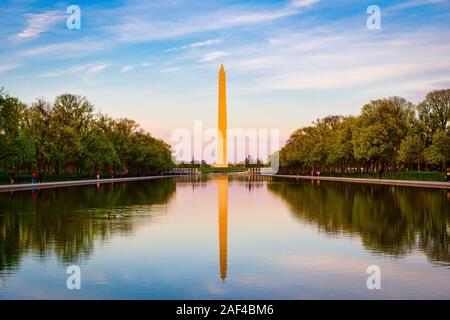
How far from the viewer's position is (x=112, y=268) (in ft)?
46.0

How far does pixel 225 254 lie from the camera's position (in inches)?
642

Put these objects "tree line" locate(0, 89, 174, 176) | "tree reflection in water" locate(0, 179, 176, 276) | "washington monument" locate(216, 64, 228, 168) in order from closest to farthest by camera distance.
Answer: "tree reflection in water" locate(0, 179, 176, 276), "tree line" locate(0, 89, 174, 176), "washington monument" locate(216, 64, 228, 168)

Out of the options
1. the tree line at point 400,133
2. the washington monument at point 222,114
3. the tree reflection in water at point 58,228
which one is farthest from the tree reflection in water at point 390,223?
the washington monument at point 222,114

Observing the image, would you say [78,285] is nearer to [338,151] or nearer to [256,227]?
[256,227]

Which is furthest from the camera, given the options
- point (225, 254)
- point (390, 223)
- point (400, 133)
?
point (400, 133)

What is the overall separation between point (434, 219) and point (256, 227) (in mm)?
7723

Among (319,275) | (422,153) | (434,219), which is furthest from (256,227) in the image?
(422,153)

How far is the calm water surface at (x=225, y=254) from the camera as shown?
38.8 feet

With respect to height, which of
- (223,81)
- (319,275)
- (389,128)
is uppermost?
(223,81)

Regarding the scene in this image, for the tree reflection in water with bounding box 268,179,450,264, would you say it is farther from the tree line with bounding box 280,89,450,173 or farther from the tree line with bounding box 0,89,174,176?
the tree line with bounding box 280,89,450,173

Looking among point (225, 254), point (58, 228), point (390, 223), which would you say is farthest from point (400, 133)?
point (225, 254)

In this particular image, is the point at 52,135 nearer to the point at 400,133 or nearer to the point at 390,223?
the point at 400,133

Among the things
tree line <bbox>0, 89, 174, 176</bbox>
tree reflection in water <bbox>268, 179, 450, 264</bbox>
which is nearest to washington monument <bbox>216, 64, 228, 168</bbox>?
tree line <bbox>0, 89, 174, 176</bbox>

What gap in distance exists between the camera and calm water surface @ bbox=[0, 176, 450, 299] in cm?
1181
